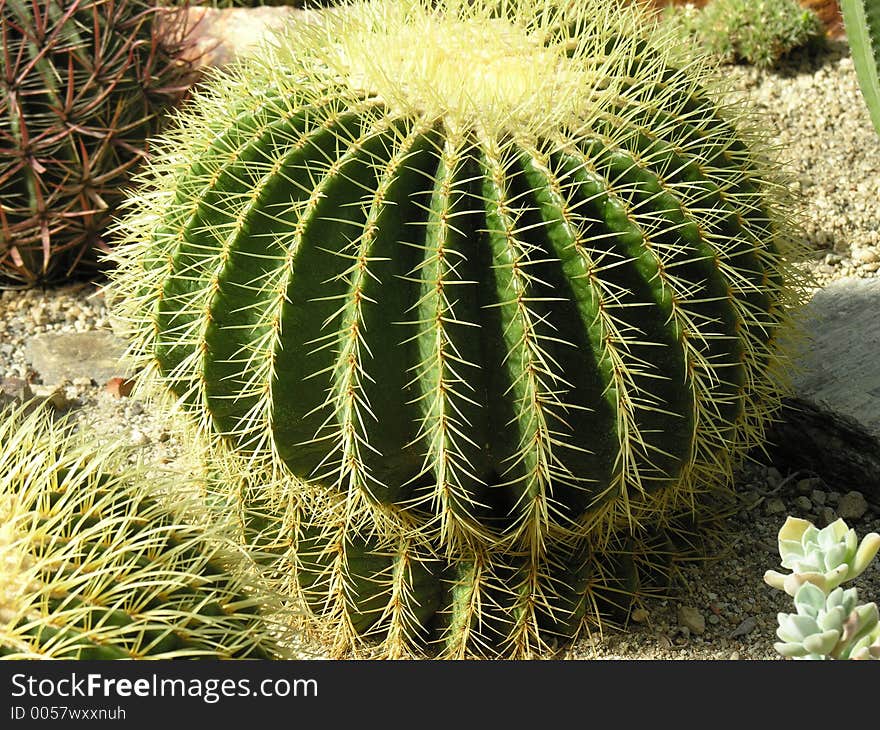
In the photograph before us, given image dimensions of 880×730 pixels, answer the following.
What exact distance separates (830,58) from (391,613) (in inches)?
160

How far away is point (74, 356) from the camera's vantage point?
4020 mm

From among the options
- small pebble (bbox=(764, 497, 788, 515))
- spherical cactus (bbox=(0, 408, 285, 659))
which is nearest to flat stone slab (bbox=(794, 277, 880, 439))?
small pebble (bbox=(764, 497, 788, 515))

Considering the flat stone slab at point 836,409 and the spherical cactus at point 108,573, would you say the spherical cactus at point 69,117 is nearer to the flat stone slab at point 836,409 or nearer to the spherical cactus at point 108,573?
the spherical cactus at point 108,573

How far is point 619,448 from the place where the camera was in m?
2.26

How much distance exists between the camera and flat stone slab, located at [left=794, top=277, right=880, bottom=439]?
122 inches

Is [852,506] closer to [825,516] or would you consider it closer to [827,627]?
[825,516]

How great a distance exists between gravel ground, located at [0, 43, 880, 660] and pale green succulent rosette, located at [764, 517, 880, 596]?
1.00 metres

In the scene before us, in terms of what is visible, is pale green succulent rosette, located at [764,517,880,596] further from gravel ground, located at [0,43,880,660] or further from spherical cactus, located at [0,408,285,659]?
gravel ground, located at [0,43,880,660]

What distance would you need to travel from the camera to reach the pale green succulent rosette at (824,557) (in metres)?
1.59

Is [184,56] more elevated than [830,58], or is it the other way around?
[830,58]

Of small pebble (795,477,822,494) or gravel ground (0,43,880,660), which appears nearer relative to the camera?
gravel ground (0,43,880,660)

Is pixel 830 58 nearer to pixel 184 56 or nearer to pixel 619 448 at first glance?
pixel 184 56

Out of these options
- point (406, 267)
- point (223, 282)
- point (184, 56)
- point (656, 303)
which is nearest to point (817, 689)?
point (656, 303)

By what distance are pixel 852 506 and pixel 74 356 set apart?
8.69 ft
